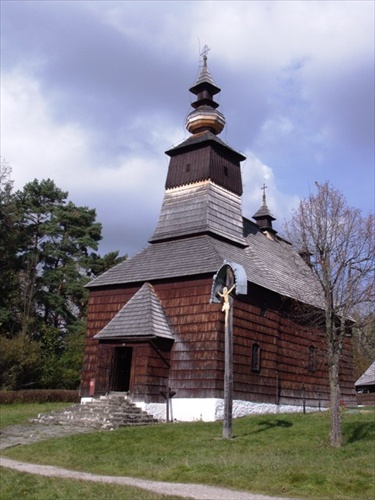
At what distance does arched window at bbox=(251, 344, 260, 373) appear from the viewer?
928 inches

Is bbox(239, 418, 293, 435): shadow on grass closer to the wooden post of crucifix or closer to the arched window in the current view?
the wooden post of crucifix

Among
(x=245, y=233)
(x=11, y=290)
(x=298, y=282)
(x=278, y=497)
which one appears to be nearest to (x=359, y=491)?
(x=278, y=497)

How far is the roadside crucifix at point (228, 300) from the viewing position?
1620 centimetres

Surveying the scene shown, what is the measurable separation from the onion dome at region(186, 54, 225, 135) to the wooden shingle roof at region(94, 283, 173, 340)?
10.0 meters

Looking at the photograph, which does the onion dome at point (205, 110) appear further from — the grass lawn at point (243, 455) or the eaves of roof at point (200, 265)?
the grass lawn at point (243, 455)

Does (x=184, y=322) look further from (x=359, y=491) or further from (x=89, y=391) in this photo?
(x=359, y=491)

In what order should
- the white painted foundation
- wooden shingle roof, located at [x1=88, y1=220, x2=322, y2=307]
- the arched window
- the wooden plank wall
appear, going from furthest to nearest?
1. the arched window
2. wooden shingle roof, located at [x1=88, y1=220, x2=322, y2=307]
3. the wooden plank wall
4. the white painted foundation

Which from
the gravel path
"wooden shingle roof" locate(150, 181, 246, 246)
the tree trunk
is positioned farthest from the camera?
"wooden shingle roof" locate(150, 181, 246, 246)

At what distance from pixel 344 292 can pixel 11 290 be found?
29.2 m

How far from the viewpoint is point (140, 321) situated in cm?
2258

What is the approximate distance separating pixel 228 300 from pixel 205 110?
1514cm

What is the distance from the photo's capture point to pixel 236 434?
1694 cm

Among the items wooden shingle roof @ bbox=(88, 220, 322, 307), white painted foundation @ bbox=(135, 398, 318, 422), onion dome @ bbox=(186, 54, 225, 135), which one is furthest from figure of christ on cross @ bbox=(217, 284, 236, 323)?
onion dome @ bbox=(186, 54, 225, 135)

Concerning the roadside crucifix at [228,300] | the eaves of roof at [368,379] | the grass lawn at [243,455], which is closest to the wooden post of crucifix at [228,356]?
the roadside crucifix at [228,300]
